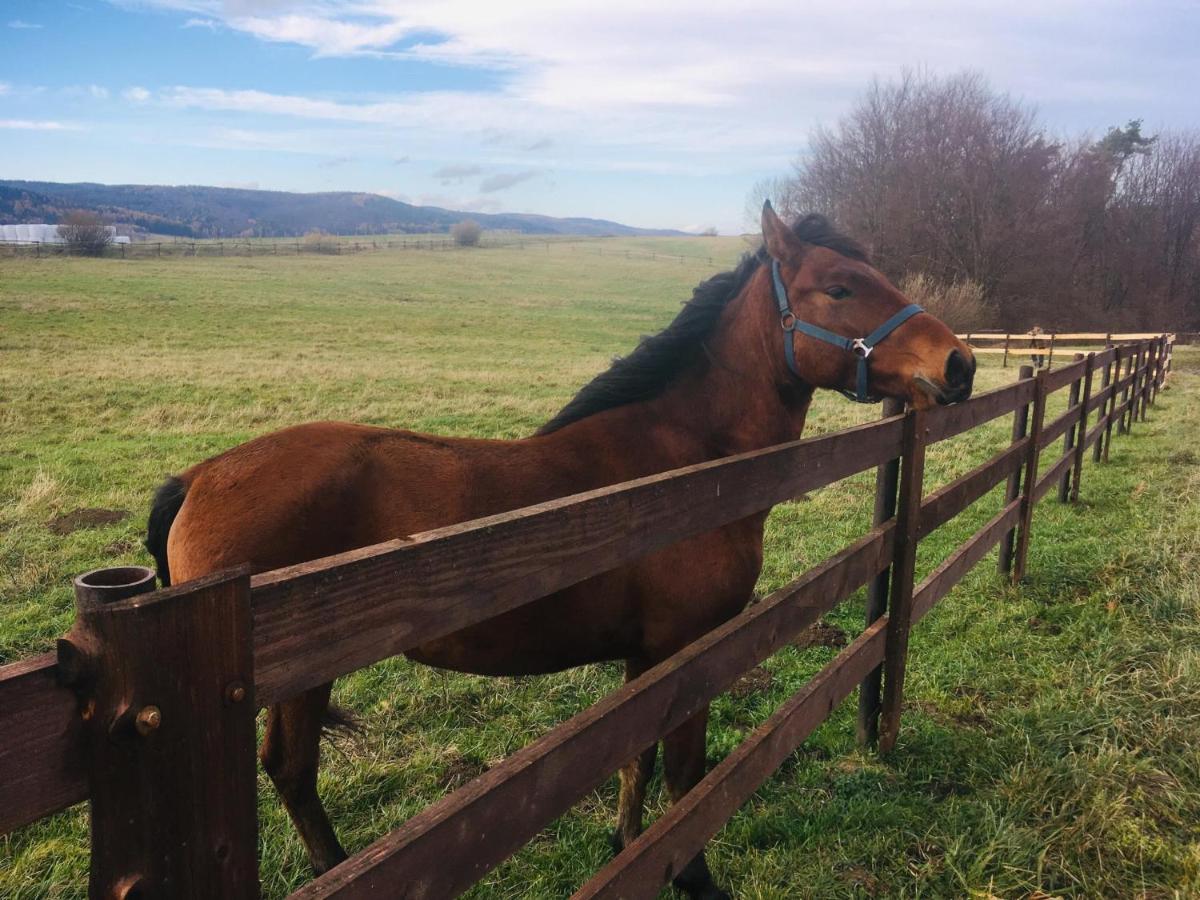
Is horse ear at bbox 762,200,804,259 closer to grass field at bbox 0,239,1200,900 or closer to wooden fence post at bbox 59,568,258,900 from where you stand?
grass field at bbox 0,239,1200,900

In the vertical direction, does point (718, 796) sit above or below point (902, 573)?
below

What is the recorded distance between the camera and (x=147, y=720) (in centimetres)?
97

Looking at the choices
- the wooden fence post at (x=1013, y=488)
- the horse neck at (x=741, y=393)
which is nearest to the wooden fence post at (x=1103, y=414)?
the wooden fence post at (x=1013, y=488)

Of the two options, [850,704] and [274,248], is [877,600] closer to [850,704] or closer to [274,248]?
[850,704]

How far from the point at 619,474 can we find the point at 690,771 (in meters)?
1.22

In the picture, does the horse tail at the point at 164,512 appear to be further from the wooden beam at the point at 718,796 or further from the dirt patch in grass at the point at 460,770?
the wooden beam at the point at 718,796

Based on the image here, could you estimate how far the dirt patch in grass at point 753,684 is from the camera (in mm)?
4492

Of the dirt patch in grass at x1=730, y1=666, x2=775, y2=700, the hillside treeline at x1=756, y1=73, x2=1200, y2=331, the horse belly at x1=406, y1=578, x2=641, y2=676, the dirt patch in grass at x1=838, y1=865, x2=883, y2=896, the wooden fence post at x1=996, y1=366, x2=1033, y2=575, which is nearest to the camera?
the horse belly at x1=406, y1=578, x2=641, y2=676

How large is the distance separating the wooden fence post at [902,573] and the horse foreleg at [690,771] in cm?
128

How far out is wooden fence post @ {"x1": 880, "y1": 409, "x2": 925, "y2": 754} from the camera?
3.54 meters

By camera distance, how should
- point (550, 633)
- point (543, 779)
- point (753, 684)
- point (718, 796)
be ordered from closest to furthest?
point (543, 779), point (718, 796), point (550, 633), point (753, 684)

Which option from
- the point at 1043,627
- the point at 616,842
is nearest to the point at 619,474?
the point at 616,842

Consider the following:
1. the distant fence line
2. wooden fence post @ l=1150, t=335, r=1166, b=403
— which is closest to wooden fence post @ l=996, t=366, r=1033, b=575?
wooden fence post @ l=1150, t=335, r=1166, b=403

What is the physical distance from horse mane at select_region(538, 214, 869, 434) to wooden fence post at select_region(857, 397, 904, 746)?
2.99ft
